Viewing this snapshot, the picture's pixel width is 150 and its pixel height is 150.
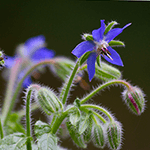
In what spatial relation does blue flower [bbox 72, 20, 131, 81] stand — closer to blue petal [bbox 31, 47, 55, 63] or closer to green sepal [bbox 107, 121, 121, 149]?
green sepal [bbox 107, 121, 121, 149]

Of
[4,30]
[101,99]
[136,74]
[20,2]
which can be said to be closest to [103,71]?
[101,99]

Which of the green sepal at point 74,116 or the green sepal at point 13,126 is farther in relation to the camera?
the green sepal at point 13,126

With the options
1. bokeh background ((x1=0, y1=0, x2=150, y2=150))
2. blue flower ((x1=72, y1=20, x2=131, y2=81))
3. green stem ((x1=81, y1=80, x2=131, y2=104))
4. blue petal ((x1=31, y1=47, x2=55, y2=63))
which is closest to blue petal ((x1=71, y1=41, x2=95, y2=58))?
blue flower ((x1=72, y1=20, x2=131, y2=81))

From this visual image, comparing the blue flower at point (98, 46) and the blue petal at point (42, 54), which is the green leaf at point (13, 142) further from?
the blue petal at point (42, 54)

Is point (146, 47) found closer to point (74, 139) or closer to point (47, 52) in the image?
point (47, 52)

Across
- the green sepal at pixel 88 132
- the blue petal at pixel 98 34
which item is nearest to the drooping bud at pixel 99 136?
the green sepal at pixel 88 132
